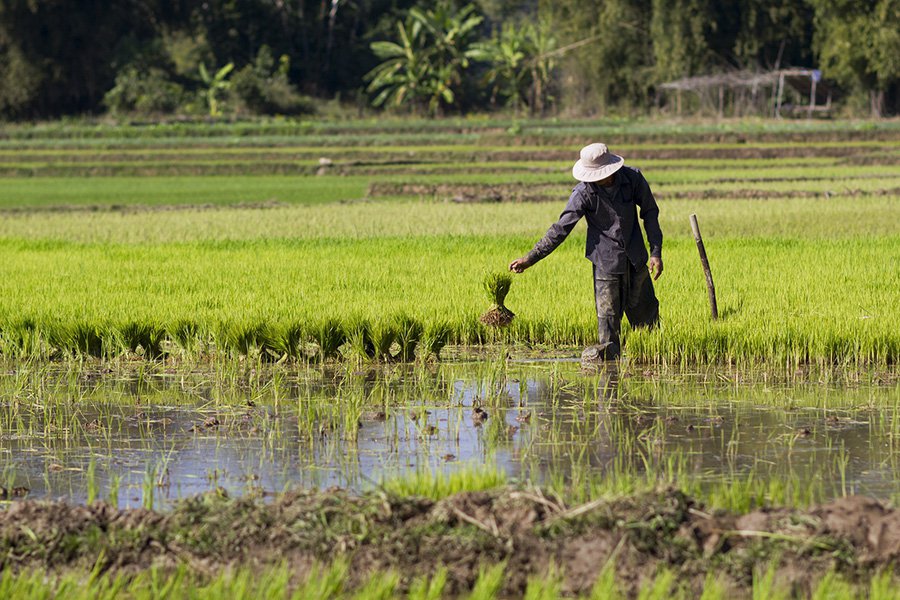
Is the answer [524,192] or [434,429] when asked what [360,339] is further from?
[524,192]

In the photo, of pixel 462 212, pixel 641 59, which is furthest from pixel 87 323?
pixel 641 59

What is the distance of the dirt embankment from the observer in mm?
3148

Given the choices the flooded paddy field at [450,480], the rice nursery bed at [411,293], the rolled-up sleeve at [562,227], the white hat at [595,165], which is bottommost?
the rice nursery bed at [411,293]

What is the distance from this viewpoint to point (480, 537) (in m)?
3.23

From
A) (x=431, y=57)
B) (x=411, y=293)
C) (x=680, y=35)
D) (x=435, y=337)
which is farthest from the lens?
(x=431, y=57)

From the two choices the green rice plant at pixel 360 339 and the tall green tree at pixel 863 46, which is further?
the tall green tree at pixel 863 46

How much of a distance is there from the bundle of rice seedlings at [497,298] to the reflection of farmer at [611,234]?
1.59 feet

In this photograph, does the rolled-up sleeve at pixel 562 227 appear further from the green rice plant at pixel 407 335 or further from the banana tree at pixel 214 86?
the banana tree at pixel 214 86

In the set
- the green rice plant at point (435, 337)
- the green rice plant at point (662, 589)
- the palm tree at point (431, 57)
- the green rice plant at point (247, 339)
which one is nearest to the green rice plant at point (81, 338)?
the green rice plant at point (247, 339)

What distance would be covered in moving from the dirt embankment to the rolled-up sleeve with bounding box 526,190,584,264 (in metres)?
2.58

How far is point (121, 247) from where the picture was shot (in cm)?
1148

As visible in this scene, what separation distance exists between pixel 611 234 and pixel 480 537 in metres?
2.83

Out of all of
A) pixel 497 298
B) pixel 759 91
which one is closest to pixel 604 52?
pixel 759 91

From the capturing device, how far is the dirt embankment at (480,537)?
3148 millimetres
